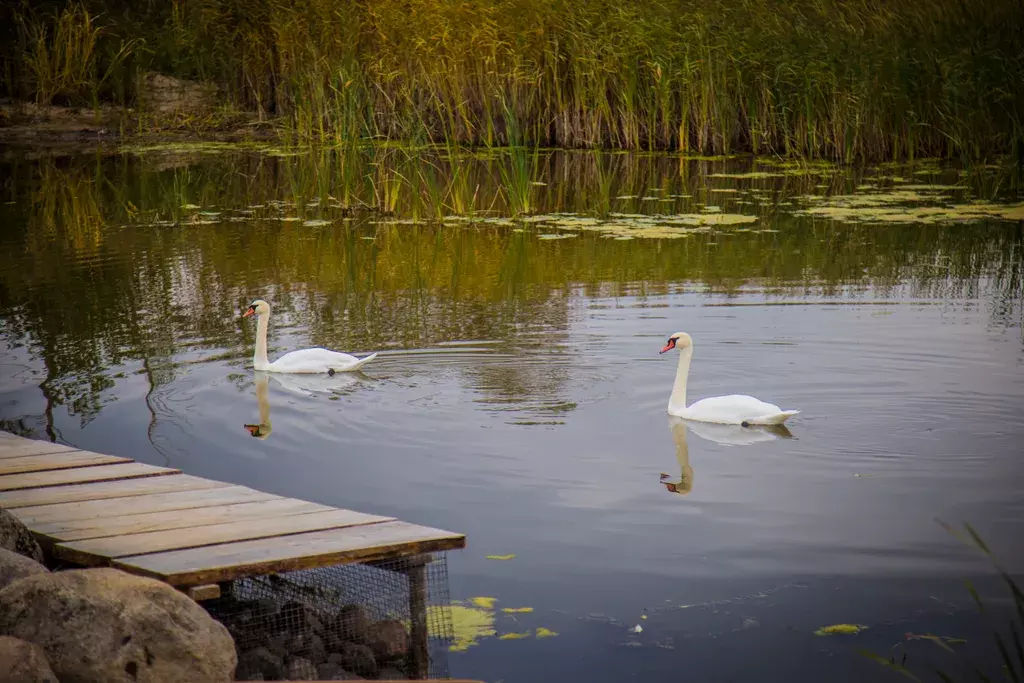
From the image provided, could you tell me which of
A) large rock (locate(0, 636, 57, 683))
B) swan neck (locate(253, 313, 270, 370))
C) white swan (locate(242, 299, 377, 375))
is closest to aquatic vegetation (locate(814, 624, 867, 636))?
large rock (locate(0, 636, 57, 683))

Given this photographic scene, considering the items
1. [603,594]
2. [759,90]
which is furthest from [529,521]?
[759,90]

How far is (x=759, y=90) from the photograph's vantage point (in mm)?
17469

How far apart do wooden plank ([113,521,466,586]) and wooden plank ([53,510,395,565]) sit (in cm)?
5

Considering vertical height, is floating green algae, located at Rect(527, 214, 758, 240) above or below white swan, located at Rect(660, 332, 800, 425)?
above

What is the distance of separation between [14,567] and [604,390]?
404cm

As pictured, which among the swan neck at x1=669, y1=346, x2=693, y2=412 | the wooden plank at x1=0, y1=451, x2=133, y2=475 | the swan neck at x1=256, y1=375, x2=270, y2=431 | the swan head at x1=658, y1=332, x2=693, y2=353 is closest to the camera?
the wooden plank at x1=0, y1=451, x2=133, y2=475

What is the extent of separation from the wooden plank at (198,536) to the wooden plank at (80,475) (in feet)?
2.74

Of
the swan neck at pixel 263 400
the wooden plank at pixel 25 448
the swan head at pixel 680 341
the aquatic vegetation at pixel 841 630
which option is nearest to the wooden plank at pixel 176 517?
the wooden plank at pixel 25 448

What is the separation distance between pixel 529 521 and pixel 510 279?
5.10 meters

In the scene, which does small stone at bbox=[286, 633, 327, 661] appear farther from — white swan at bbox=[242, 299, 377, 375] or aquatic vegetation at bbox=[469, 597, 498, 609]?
white swan at bbox=[242, 299, 377, 375]

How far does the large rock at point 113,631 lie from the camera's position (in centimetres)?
351

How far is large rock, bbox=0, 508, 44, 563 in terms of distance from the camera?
411 cm

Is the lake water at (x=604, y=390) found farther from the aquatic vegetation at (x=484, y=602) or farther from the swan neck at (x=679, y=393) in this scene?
the swan neck at (x=679, y=393)

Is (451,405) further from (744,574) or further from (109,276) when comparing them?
(109,276)
